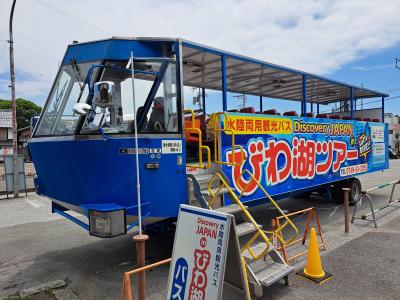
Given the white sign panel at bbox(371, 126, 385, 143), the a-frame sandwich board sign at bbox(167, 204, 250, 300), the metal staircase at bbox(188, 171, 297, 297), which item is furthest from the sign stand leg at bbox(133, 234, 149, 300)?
the white sign panel at bbox(371, 126, 385, 143)

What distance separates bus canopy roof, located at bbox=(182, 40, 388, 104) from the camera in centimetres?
567

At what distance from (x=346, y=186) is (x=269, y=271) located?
6040 millimetres

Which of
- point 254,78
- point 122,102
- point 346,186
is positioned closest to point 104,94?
point 122,102

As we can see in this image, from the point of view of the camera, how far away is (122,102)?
173 inches

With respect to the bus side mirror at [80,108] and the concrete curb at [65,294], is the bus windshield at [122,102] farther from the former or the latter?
the concrete curb at [65,294]

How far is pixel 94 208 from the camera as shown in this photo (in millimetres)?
4145

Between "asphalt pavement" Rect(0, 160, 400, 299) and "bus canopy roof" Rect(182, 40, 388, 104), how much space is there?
9.98 ft

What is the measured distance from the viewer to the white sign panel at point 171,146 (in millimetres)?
4414

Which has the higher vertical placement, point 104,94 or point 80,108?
point 104,94

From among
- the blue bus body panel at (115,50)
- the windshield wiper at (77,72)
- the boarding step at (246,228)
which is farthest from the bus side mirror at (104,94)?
the boarding step at (246,228)

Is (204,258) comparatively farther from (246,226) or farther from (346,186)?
(346,186)

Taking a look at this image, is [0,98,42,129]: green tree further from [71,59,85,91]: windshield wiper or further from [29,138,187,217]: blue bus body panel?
[29,138,187,217]: blue bus body panel

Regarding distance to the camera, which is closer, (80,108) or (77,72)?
(80,108)

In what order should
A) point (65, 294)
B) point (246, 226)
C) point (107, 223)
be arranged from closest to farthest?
point (107, 223), point (65, 294), point (246, 226)
